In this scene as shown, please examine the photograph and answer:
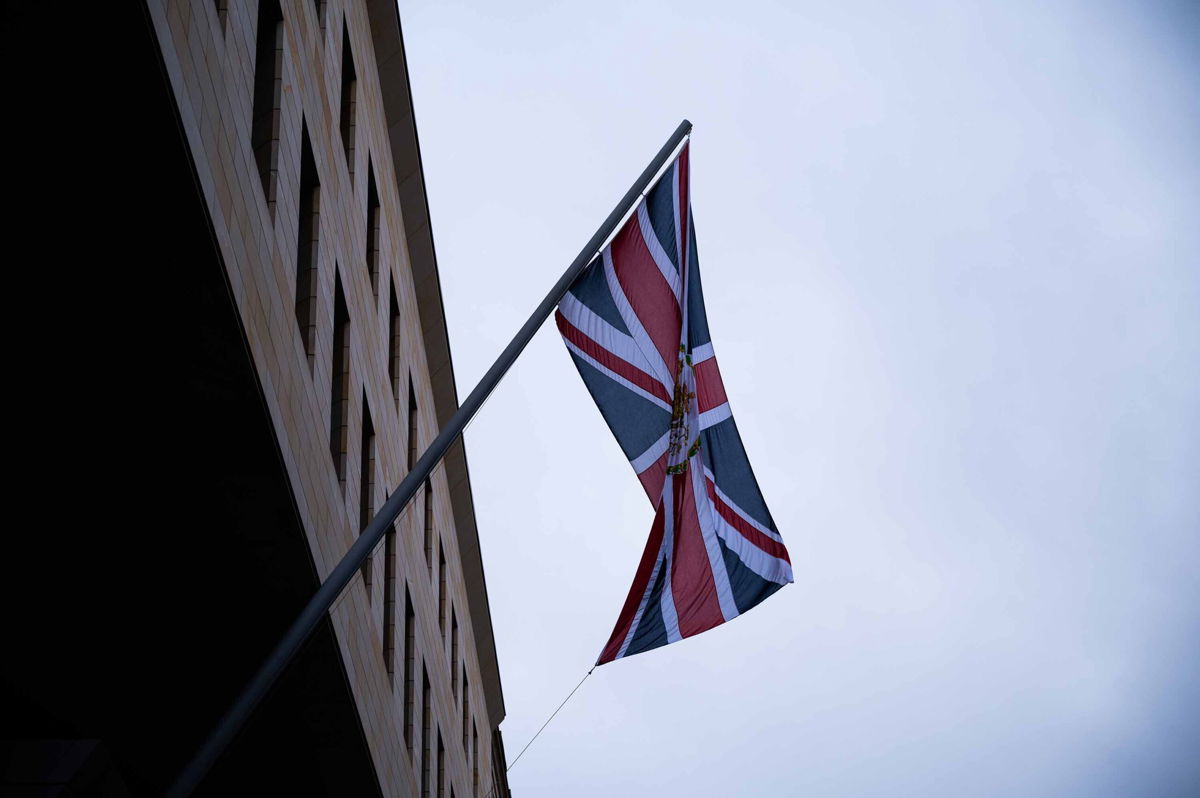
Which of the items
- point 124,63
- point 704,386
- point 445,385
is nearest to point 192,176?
point 124,63

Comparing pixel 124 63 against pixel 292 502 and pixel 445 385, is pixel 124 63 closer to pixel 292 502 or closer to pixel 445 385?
pixel 292 502

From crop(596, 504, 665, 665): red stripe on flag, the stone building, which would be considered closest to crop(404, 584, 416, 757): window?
the stone building

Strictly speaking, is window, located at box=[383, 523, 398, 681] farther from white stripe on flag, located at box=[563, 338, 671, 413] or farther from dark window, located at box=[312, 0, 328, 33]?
white stripe on flag, located at box=[563, 338, 671, 413]

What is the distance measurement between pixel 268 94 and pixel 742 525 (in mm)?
8236

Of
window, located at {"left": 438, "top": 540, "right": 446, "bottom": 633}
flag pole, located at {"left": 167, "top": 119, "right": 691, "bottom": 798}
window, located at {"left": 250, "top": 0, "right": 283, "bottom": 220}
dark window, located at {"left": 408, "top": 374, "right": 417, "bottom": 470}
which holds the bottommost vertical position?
flag pole, located at {"left": 167, "top": 119, "right": 691, "bottom": 798}

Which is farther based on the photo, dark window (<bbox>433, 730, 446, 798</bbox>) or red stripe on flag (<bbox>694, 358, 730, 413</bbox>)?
dark window (<bbox>433, 730, 446, 798</bbox>)

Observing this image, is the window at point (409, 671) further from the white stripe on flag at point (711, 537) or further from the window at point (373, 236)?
the white stripe on flag at point (711, 537)

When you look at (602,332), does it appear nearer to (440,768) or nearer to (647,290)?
(647,290)

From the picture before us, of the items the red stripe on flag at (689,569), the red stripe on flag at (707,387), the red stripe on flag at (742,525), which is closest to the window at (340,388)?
the red stripe on flag at (707,387)

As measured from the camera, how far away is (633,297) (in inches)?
525

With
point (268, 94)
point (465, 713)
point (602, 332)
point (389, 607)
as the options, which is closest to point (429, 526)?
point (389, 607)

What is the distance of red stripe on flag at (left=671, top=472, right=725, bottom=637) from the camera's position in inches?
529

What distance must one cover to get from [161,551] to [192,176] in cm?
604

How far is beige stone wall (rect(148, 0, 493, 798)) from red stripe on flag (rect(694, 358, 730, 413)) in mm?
5185
